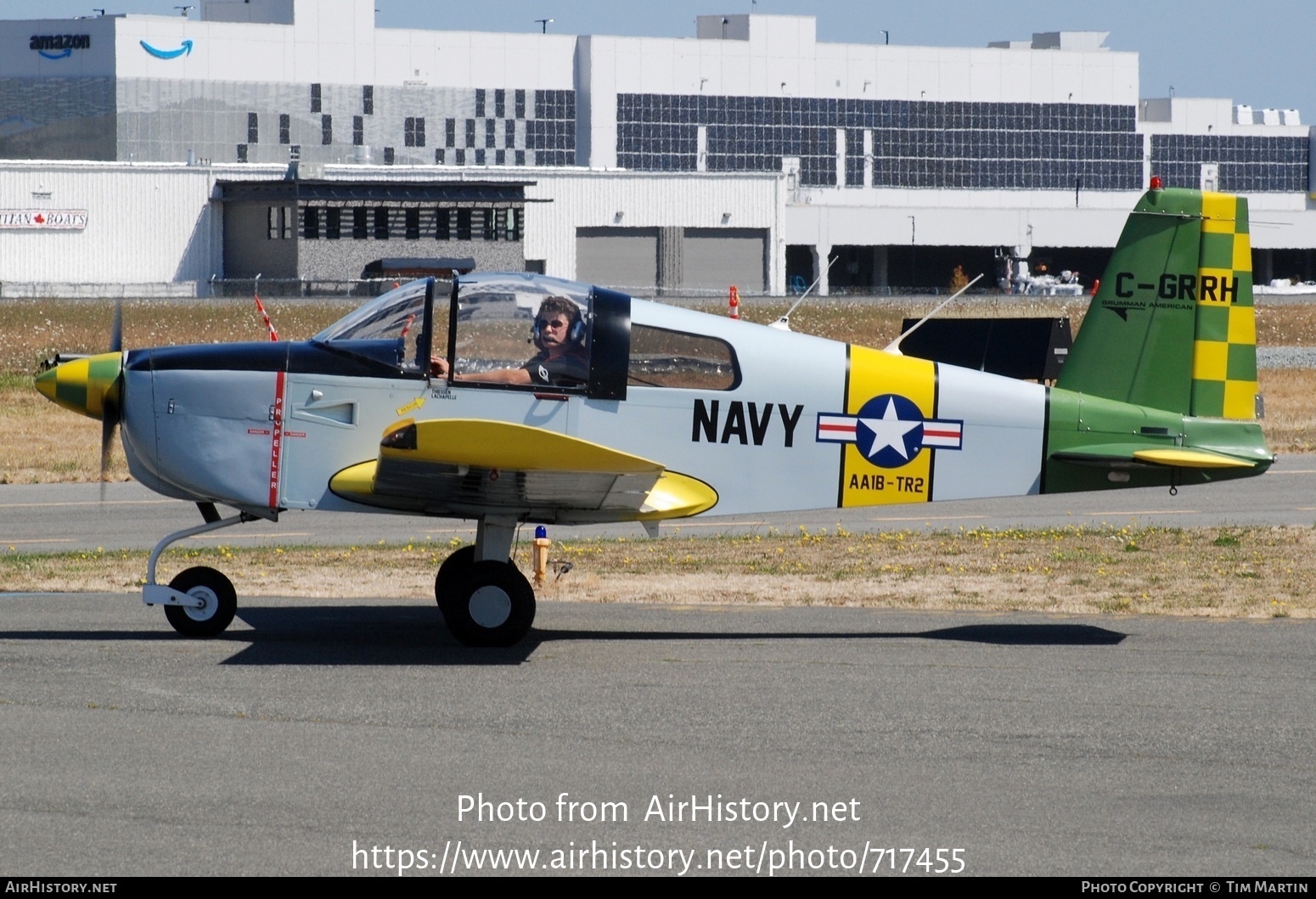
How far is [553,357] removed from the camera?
33.1ft

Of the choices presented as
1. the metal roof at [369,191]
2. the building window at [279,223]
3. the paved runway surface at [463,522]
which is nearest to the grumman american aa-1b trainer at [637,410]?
the paved runway surface at [463,522]

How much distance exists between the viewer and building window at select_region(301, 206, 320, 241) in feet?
220

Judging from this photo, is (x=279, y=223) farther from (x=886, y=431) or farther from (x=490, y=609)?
(x=886, y=431)

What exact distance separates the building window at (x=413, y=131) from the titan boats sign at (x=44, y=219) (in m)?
24.7

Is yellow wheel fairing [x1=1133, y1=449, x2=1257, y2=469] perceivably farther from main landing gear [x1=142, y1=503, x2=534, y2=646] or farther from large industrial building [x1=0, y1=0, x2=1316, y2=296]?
large industrial building [x1=0, y1=0, x2=1316, y2=296]

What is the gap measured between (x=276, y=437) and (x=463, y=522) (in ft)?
27.2

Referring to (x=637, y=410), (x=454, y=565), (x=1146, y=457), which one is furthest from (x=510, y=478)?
(x=1146, y=457)

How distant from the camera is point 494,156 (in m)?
90.7

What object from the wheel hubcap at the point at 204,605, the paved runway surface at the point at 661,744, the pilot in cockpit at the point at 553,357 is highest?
the pilot in cockpit at the point at 553,357

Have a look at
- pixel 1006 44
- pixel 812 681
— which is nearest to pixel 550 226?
pixel 1006 44

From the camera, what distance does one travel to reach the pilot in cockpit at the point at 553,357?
33.0ft

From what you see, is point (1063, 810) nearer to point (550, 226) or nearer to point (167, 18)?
point (550, 226)

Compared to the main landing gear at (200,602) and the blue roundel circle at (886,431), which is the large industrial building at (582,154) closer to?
the main landing gear at (200,602)

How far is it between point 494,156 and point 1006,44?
3710cm
